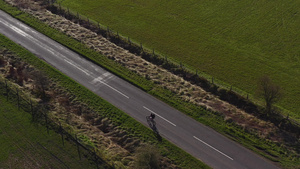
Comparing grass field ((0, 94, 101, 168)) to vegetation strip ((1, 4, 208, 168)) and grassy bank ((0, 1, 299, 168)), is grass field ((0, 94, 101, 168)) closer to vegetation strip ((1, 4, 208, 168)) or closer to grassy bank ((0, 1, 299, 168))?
vegetation strip ((1, 4, 208, 168))

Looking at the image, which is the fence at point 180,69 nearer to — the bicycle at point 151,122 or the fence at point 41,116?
the bicycle at point 151,122

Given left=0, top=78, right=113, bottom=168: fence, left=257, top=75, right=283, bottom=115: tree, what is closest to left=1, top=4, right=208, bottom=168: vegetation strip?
left=0, top=78, right=113, bottom=168: fence

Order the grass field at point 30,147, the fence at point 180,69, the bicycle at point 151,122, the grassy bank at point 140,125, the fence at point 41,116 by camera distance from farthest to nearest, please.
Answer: the fence at point 180,69, the bicycle at point 151,122, the grassy bank at point 140,125, the fence at point 41,116, the grass field at point 30,147

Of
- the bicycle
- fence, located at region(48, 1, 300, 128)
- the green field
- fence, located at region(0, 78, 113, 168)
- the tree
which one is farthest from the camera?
the green field

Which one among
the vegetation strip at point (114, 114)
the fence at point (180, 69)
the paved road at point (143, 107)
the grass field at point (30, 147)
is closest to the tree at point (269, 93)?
the fence at point (180, 69)

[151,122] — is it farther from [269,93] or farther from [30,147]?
[269,93]

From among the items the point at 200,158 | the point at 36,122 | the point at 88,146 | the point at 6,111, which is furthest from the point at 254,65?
the point at 6,111
